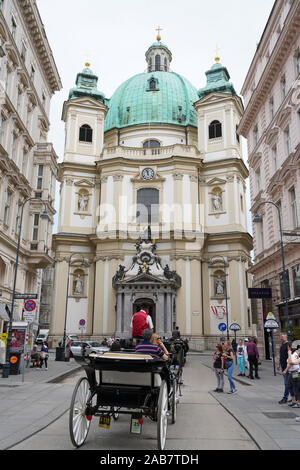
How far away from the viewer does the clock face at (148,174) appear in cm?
4625

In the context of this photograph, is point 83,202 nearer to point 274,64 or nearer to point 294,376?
point 274,64

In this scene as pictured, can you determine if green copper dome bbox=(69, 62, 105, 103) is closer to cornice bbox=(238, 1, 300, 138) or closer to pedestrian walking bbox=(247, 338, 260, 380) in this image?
cornice bbox=(238, 1, 300, 138)

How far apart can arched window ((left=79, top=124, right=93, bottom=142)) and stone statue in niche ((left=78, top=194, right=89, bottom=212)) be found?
7.10 metres

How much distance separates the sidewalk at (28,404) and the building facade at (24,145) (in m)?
8.21

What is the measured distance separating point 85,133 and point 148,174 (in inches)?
379

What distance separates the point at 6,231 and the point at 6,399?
1528 centimetres

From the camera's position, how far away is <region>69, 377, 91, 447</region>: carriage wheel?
6461 mm

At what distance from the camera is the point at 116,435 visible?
25.6 ft

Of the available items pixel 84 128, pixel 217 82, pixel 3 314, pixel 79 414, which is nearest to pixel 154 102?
pixel 217 82

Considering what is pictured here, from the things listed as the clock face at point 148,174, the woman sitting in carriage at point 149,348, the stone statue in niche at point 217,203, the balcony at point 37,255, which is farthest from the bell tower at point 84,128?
the woman sitting in carriage at point 149,348

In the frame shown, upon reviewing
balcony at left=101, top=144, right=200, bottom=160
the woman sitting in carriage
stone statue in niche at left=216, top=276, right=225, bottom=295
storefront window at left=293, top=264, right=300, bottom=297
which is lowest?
the woman sitting in carriage

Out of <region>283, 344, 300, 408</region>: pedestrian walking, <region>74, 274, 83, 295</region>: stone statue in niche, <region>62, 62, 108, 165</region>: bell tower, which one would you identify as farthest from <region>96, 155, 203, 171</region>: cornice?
<region>283, 344, 300, 408</region>: pedestrian walking

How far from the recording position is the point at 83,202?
4697 centimetres
